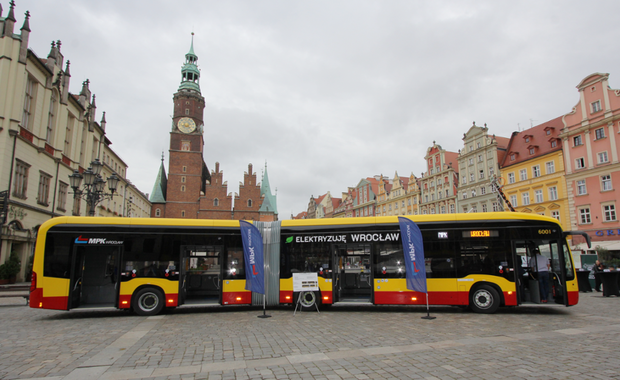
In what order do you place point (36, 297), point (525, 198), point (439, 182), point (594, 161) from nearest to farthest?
point (36, 297), point (594, 161), point (525, 198), point (439, 182)

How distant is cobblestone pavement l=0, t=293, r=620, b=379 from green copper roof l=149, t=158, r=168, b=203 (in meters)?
Answer: 49.5

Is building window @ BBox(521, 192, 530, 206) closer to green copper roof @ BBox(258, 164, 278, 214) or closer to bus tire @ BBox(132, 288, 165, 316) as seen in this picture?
green copper roof @ BBox(258, 164, 278, 214)

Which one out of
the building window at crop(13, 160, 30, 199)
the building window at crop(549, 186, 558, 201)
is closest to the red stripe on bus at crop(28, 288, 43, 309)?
the building window at crop(13, 160, 30, 199)

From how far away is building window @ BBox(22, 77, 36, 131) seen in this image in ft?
75.6

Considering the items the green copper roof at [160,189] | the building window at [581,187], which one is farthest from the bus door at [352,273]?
the green copper roof at [160,189]

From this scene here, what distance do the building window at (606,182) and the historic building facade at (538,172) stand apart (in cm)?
332

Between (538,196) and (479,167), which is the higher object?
(479,167)

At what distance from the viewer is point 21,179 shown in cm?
2253

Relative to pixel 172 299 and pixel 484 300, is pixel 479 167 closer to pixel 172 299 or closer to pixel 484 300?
pixel 484 300

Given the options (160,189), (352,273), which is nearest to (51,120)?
(352,273)

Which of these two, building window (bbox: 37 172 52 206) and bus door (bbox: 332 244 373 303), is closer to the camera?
bus door (bbox: 332 244 373 303)

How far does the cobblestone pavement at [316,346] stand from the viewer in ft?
17.6

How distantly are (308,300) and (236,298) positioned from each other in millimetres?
2231

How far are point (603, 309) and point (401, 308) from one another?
20.1 ft
